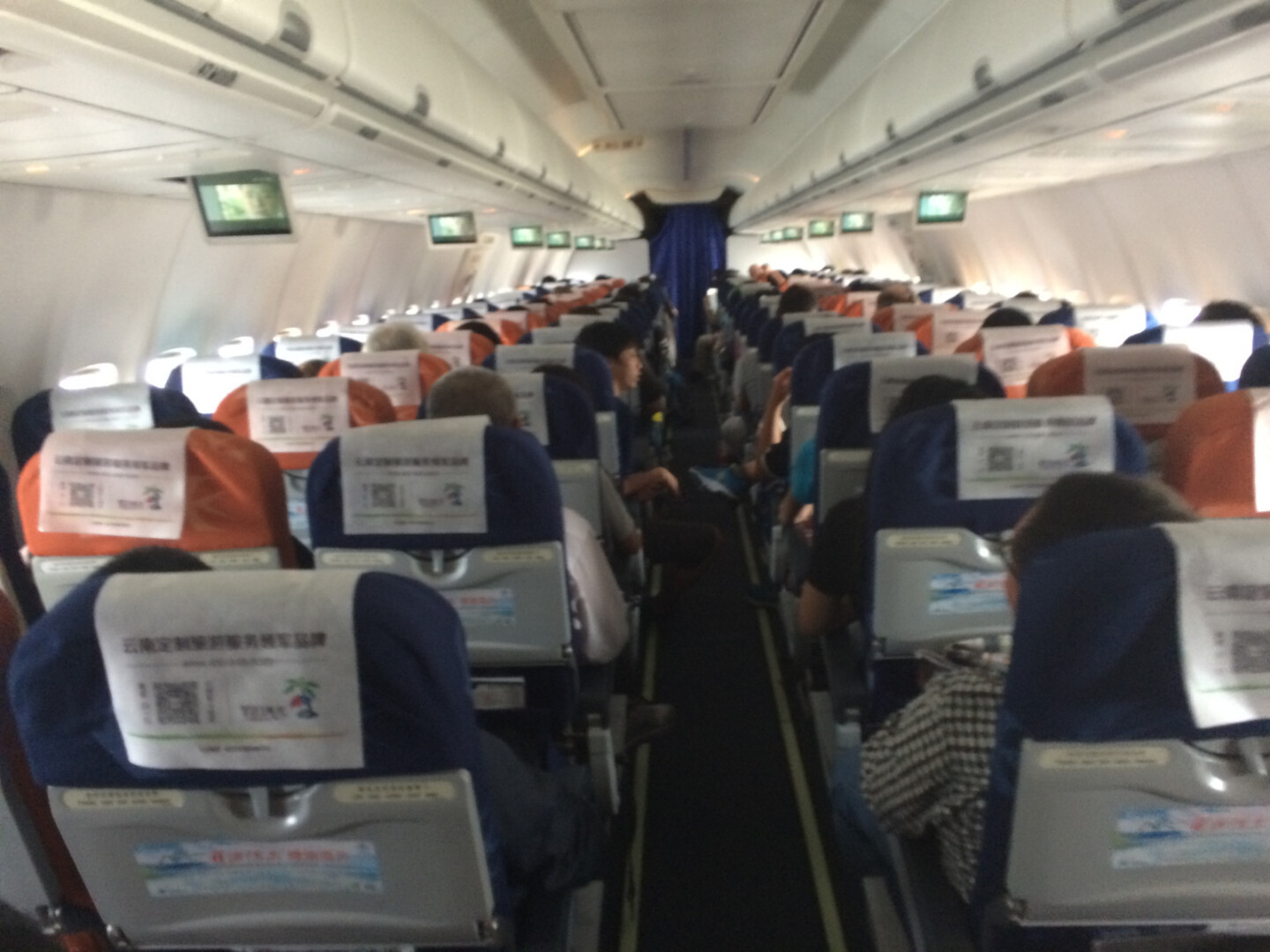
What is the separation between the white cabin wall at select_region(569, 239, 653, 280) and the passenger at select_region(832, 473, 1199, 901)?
987 inches

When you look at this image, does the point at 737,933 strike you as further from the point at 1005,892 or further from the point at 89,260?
the point at 89,260

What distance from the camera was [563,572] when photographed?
2.40 m

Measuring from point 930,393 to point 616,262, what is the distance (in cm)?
2436

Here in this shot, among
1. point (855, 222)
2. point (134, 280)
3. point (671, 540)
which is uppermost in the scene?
point (855, 222)

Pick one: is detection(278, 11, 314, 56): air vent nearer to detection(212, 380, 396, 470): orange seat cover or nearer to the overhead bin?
the overhead bin

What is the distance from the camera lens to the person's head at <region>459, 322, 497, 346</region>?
23.3ft

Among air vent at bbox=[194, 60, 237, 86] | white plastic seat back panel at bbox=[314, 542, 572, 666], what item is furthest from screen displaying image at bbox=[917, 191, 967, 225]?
white plastic seat back panel at bbox=[314, 542, 572, 666]

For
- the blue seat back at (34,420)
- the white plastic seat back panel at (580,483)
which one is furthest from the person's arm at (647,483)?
the blue seat back at (34,420)

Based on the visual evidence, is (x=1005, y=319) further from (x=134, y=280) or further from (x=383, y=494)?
(x=134, y=280)

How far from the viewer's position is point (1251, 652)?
1.24 m

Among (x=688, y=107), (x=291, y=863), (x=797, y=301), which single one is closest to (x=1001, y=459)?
(x=291, y=863)

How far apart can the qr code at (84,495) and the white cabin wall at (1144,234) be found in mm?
7559

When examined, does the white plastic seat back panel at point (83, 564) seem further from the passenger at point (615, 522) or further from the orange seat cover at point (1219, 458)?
the orange seat cover at point (1219, 458)

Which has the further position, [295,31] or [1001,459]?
[295,31]
